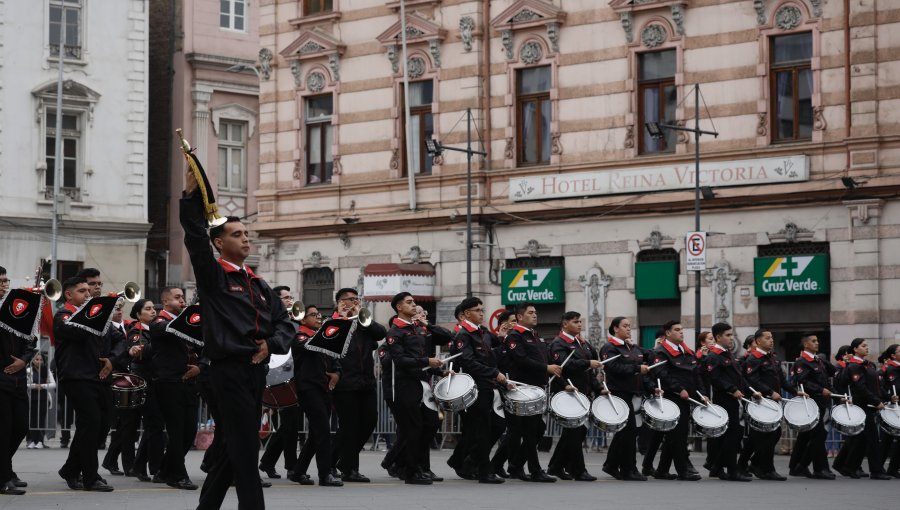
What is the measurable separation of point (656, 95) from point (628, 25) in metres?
1.50

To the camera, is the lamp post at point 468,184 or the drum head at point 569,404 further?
the lamp post at point 468,184

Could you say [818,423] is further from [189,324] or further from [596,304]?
[596,304]

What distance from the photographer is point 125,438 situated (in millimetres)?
19141

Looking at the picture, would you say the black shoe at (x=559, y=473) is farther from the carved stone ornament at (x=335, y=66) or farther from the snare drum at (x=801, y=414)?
the carved stone ornament at (x=335, y=66)

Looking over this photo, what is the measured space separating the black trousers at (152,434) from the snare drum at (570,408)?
15.3 feet

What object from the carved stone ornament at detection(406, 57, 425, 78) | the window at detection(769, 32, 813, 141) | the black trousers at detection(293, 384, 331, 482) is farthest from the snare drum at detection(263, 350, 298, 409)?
the carved stone ornament at detection(406, 57, 425, 78)

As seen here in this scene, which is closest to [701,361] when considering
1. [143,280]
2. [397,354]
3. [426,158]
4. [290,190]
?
[397,354]

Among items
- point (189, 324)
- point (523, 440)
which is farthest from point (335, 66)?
point (189, 324)

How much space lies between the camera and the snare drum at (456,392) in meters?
18.6

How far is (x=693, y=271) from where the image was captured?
30.5 metres

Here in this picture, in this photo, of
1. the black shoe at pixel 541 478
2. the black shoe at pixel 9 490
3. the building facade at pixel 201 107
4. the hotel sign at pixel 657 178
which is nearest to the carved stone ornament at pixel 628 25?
the hotel sign at pixel 657 178

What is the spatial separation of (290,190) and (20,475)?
18893 mm

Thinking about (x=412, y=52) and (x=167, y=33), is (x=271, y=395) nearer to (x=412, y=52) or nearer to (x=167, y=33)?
(x=412, y=52)

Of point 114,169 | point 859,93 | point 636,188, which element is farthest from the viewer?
point 114,169
